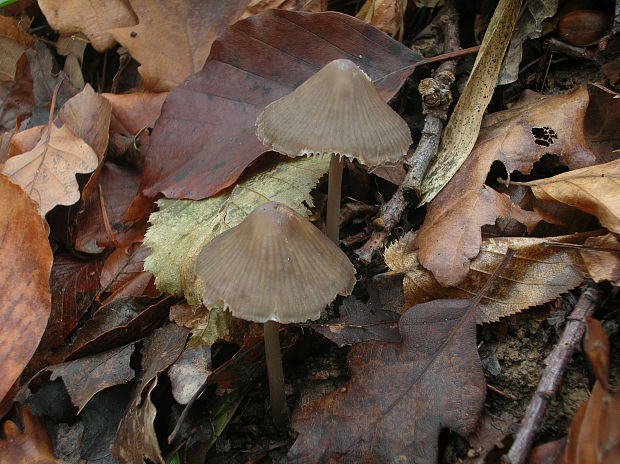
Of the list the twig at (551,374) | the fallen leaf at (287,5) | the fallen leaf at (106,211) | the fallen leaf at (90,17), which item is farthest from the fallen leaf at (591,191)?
the fallen leaf at (90,17)

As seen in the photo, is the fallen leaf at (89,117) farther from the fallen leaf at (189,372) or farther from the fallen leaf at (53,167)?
the fallen leaf at (189,372)

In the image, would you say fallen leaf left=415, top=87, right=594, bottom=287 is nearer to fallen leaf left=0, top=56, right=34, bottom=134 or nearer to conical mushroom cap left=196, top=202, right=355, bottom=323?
conical mushroom cap left=196, top=202, right=355, bottom=323

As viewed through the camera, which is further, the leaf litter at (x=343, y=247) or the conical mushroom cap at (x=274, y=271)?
the leaf litter at (x=343, y=247)

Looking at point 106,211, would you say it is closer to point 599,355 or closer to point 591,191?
point 591,191

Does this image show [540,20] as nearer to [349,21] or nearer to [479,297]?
[349,21]

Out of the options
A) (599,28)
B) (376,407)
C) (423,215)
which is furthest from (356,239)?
(599,28)

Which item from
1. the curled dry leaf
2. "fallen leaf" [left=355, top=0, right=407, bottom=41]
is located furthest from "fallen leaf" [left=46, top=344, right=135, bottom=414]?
"fallen leaf" [left=355, top=0, right=407, bottom=41]

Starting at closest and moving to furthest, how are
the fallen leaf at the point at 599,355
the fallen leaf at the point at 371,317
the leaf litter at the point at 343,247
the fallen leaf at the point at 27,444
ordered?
1. the fallen leaf at the point at 599,355
2. the leaf litter at the point at 343,247
3. the fallen leaf at the point at 27,444
4. the fallen leaf at the point at 371,317
